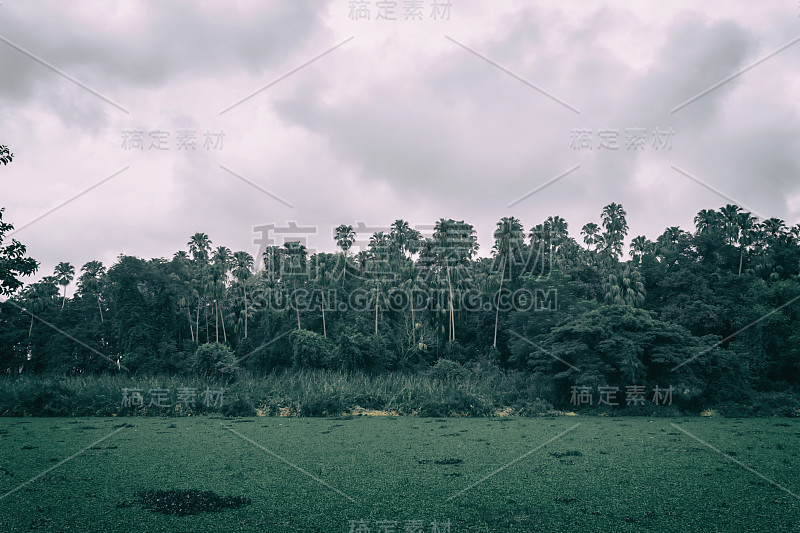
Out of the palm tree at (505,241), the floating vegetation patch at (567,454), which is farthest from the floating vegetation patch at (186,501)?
the palm tree at (505,241)

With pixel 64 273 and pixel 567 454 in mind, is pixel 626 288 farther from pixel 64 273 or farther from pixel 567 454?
pixel 64 273

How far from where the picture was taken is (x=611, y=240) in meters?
36.4

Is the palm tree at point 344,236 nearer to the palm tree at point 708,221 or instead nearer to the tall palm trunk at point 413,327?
the tall palm trunk at point 413,327

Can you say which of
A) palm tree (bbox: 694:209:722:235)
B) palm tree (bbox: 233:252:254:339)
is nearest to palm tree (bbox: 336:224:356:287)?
palm tree (bbox: 233:252:254:339)

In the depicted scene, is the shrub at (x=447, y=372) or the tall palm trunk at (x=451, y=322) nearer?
the shrub at (x=447, y=372)

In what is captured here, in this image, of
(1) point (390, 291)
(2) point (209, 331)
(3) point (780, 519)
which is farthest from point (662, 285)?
(2) point (209, 331)

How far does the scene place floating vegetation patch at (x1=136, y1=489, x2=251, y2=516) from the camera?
4879 millimetres

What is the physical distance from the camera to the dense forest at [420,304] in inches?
908

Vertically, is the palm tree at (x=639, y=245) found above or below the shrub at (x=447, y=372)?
above

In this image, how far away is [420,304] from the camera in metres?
30.6

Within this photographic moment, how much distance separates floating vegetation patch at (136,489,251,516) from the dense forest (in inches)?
542

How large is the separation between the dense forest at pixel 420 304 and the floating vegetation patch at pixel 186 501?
1376 cm

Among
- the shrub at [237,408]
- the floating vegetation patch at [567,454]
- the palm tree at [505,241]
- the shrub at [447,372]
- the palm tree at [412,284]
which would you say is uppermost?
the palm tree at [505,241]

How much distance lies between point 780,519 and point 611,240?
34554 millimetres
